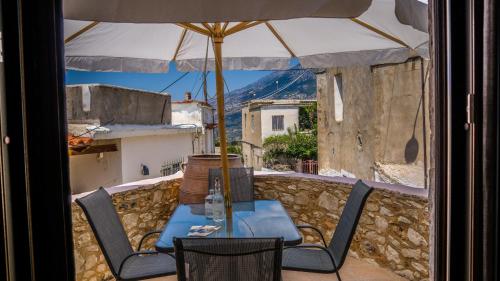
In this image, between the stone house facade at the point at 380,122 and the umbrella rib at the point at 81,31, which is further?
the stone house facade at the point at 380,122

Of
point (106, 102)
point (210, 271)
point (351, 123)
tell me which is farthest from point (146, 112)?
point (210, 271)

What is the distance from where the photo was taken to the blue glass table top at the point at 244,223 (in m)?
2.35

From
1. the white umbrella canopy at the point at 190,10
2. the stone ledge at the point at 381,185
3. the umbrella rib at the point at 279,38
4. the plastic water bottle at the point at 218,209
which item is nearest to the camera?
the white umbrella canopy at the point at 190,10

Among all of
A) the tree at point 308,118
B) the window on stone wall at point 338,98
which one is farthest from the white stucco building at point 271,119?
the window on stone wall at point 338,98

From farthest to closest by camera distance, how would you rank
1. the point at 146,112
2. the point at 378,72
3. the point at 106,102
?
the point at 146,112 → the point at 106,102 → the point at 378,72

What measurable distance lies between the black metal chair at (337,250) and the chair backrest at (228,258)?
0.85 meters

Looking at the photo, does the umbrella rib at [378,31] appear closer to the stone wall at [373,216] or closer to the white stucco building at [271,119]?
the stone wall at [373,216]

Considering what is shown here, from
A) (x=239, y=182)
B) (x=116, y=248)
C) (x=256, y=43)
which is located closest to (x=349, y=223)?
(x=239, y=182)

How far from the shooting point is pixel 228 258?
1527 mm

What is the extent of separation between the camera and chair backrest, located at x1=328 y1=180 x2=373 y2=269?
238 cm

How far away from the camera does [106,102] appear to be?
30.6 feet

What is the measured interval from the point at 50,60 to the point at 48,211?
363 mm

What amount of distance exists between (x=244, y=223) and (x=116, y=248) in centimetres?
86
